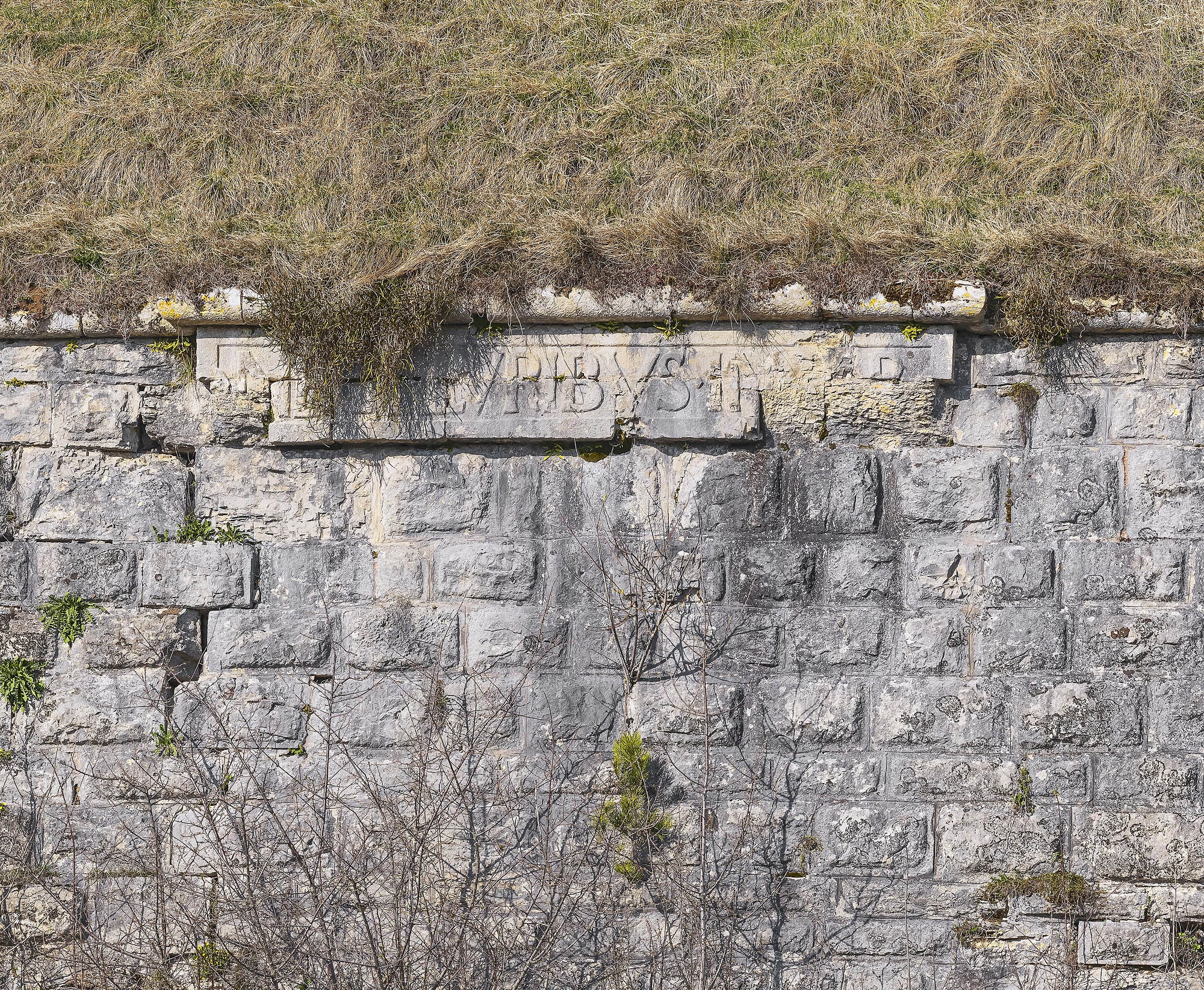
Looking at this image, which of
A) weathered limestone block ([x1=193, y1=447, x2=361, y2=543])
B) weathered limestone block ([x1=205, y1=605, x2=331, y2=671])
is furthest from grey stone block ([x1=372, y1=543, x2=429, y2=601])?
weathered limestone block ([x1=205, y1=605, x2=331, y2=671])

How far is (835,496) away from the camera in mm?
4152

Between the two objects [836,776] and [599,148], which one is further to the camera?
[599,148]

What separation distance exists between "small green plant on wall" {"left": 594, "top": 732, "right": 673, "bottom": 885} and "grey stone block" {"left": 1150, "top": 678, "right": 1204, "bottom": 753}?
202 centimetres

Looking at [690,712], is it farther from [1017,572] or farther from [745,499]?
[1017,572]

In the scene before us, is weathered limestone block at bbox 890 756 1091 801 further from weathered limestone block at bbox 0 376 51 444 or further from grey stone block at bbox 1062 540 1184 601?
weathered limestone block at bbox 0 376 51 444

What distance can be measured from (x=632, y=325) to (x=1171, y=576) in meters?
2.41

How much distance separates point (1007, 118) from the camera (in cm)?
484

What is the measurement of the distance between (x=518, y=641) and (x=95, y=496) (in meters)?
1.95

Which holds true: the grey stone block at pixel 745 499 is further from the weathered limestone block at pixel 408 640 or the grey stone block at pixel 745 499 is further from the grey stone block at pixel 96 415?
the grey stone block at pixel 96 415

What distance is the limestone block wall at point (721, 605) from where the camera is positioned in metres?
4.06

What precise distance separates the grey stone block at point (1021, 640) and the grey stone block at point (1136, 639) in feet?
0.28

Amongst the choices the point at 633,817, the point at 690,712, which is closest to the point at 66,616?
the point at 633,817

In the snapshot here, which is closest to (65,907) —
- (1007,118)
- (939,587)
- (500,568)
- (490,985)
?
(490,985)

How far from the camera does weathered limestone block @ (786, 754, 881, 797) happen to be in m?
4.11
